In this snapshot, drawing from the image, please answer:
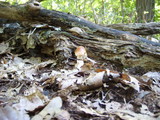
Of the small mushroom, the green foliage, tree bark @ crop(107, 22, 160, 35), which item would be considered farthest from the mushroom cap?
the green foliage

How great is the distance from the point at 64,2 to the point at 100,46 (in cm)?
518

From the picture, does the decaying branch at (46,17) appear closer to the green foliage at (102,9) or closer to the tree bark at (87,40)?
the tree bark at (87,40)

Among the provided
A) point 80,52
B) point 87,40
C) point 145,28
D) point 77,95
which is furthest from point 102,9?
point 77,95

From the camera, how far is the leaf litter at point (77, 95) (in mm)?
893

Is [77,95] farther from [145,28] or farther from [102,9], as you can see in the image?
[102,9]

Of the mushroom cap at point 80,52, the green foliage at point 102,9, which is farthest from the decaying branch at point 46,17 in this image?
the green foliage at point 102,9

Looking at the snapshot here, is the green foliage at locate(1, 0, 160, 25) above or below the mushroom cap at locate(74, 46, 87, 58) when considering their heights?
above

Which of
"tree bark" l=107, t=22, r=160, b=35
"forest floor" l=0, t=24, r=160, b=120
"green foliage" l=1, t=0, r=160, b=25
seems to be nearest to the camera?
"forest floor" l=0, t=24, r=160, b=120

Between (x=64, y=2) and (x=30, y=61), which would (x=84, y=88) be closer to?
(x=30, y=61)

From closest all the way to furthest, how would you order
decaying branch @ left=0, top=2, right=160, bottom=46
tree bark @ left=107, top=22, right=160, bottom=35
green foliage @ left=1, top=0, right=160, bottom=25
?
1. decaying branch @ left=0, top=2, right=160, bottom=46
2. tree bark @ left=107, top=22, right=160, bottom=35
3. green foliage @ left=1, top=0, right=160, bottom=25

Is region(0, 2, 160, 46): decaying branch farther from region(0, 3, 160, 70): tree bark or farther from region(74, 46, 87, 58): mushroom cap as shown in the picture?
region(74, 46, 87, 58): mushroom cap

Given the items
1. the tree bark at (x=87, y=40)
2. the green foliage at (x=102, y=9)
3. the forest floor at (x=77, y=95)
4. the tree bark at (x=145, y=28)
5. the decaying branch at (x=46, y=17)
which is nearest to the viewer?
the forest floor at (x=77, y=95)

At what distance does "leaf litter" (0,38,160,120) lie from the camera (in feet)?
2.93

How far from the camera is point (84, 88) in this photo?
1181 mm
